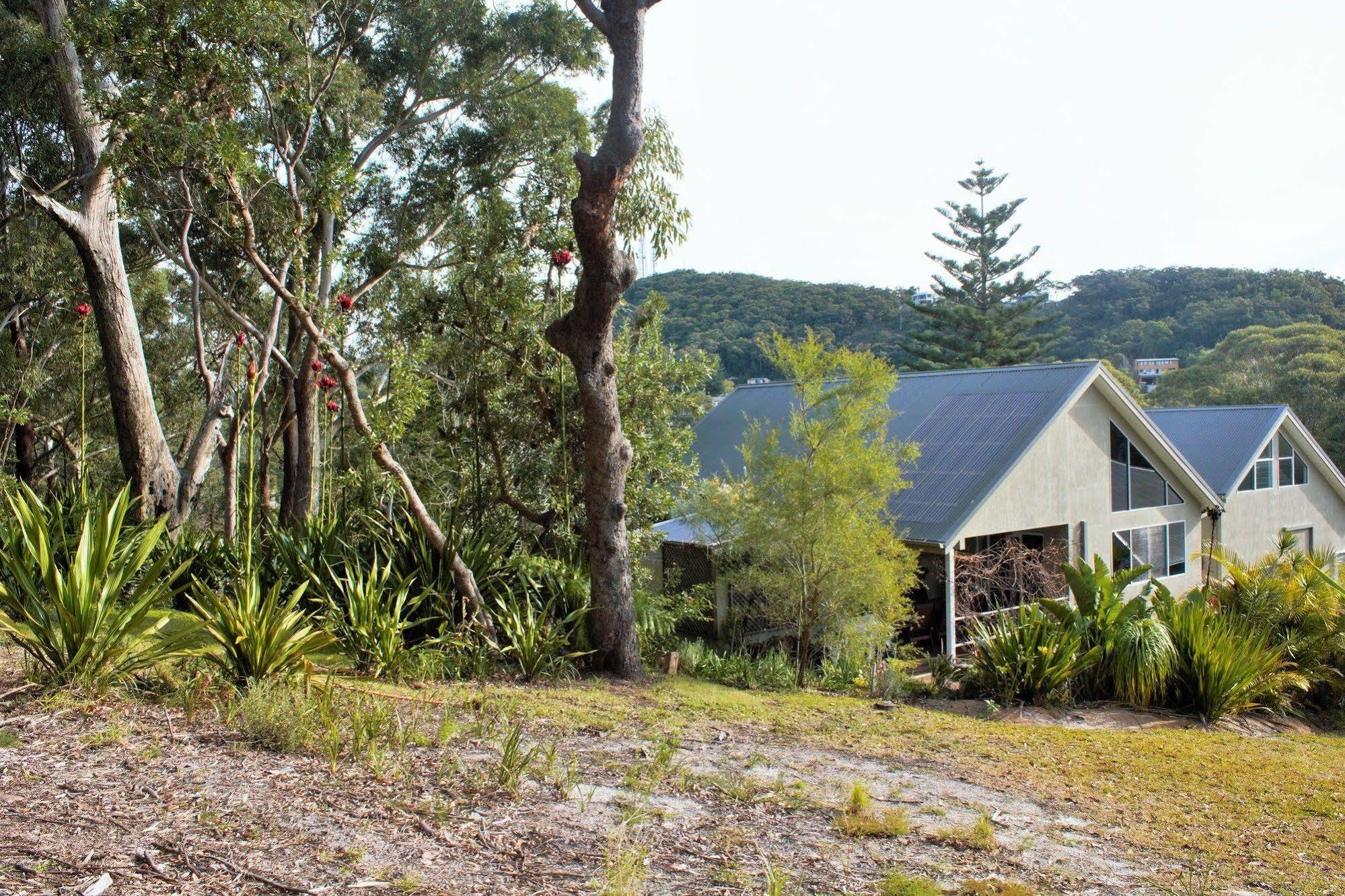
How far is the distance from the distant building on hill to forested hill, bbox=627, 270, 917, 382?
12.6 metres

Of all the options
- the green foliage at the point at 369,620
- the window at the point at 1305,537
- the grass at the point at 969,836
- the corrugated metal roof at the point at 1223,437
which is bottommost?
the grass at the point at 969,836

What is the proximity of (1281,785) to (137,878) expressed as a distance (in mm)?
6256

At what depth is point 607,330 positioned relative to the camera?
8344 millimetres

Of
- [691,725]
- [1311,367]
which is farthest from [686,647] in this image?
[1311,367]

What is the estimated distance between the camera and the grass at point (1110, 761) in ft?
15.4

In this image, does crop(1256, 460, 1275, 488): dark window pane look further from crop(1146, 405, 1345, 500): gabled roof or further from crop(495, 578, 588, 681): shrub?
crop(495, 578, 588, 681): shrub

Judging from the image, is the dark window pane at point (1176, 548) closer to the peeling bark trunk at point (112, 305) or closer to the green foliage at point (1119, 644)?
the green foliage at point (1119, 644)

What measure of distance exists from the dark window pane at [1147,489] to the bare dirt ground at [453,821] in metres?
14.3

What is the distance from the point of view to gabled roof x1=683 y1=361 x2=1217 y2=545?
47.9 feet

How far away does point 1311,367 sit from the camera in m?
38.5

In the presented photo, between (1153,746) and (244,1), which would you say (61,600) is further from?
(1153,746)

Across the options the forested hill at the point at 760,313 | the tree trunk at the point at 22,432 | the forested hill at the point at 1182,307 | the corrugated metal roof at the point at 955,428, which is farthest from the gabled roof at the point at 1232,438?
the forested hill at the point at 1182,307

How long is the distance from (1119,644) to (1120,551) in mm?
8999

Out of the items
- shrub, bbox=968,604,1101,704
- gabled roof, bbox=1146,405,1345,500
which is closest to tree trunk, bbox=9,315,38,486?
shrub, bbox=968,604,1101,704
